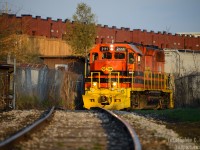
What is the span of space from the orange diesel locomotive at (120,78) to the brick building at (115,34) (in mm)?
28143

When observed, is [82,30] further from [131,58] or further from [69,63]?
[131,58]

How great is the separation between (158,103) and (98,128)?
13266mm

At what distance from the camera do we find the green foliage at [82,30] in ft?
143

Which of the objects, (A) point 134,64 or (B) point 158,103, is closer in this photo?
(A) point 134,64

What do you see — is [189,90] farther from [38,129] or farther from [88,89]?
[38,129]

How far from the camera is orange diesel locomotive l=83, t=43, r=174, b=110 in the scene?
65.1ft

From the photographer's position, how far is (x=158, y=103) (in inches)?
888

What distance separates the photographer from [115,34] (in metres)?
66.6

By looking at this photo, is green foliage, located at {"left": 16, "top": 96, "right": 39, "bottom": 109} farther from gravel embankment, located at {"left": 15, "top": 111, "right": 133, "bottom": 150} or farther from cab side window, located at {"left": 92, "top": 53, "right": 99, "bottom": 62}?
gravel embankment, located at {"left": 15, "top": 111, "right": 133, "bottom": 150}

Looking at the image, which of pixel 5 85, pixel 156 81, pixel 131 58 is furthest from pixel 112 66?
pixel 5 85

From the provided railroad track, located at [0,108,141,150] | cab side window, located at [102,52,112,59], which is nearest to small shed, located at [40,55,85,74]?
cab side window, located at [102,52,112,59]

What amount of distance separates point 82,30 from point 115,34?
22.8m

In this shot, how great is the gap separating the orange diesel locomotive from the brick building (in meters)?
28.1

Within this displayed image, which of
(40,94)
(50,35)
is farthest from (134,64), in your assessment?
(50,35)
